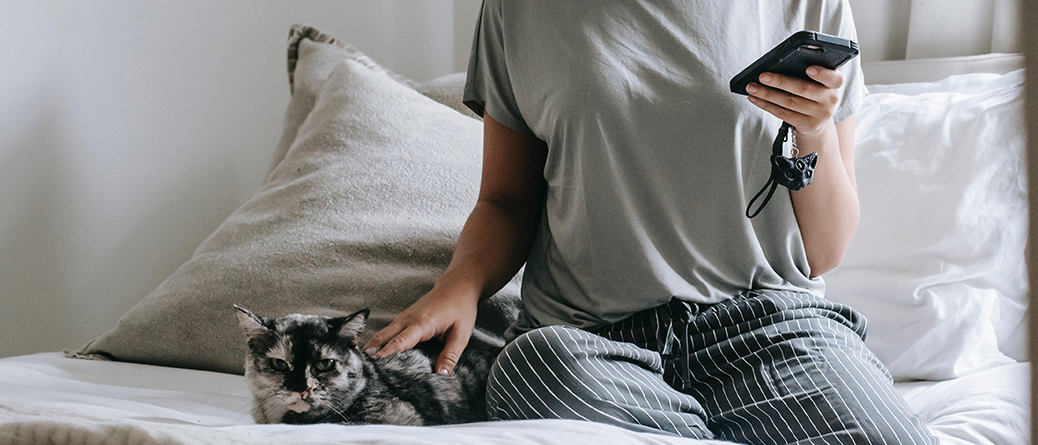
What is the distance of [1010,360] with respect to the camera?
107 cm

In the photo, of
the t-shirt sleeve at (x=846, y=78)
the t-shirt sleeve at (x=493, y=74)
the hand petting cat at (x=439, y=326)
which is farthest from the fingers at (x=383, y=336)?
the t-shirt sleeve at (x=846, y=78)

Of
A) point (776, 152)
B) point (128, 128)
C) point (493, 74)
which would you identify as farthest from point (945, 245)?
point (128, 128)

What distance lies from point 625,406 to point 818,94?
0.35 meters

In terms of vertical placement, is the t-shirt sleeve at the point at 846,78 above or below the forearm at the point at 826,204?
above

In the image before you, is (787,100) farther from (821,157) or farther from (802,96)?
(821,157)

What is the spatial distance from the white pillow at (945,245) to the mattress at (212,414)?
6 centimetres

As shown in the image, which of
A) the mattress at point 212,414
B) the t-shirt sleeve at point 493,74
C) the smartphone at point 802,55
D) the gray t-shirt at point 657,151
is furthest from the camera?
the t-shirt sleeve at point 493,74

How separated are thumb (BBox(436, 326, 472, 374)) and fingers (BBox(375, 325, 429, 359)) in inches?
1.2

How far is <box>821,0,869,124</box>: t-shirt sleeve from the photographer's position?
88 cm

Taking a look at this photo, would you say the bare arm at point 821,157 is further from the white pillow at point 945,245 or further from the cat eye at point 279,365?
the cat eye at point 279,365

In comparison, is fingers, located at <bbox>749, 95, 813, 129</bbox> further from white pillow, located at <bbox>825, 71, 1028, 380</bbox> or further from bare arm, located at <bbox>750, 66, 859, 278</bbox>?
white pillow, located at <bbox>825, 71, 1028, 380</bbox>

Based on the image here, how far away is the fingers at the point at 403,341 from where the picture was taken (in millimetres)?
749

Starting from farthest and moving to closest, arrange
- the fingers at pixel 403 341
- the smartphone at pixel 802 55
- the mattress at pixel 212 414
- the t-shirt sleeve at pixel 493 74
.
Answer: the t-shirt sleeve at pixel 493 74, the fingers at pixel 403 341, the smartphone at pixel 802 55, the mattress at pixel 212 414

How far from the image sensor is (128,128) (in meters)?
1.43
